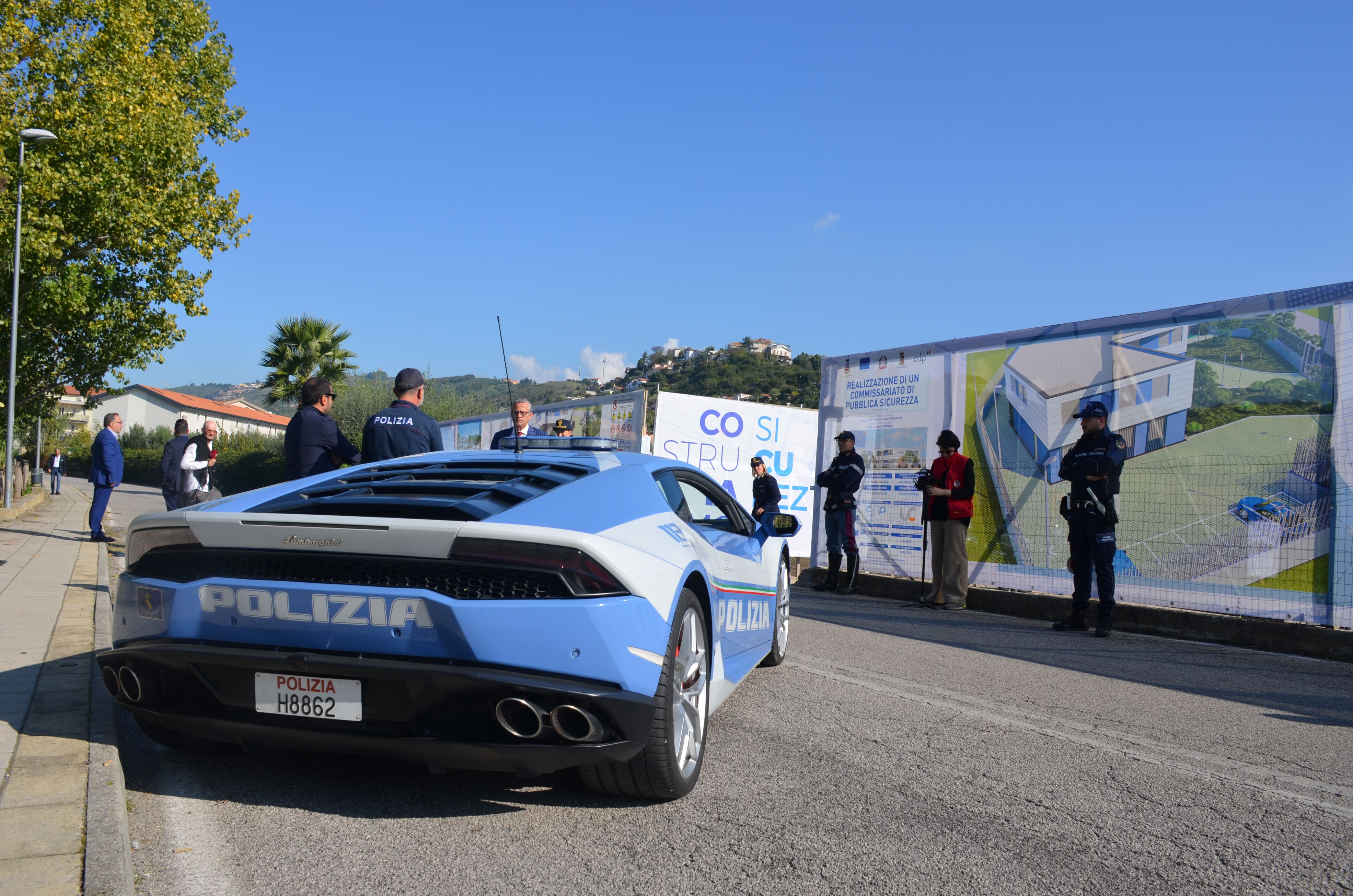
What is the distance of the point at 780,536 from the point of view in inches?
214

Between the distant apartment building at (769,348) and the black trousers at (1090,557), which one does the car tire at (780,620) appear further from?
the distant apartment building at (769,348)

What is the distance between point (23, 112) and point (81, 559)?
12.5 m

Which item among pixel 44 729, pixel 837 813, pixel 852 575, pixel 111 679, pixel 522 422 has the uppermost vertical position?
pixel 522 422

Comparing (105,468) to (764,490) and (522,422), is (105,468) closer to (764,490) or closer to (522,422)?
(522,422)

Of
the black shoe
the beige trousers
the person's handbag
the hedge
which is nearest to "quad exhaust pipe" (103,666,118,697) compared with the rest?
the person's handbag

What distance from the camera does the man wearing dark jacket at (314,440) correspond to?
6.41m

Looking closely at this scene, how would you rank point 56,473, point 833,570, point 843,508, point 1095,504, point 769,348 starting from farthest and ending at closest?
point 769,348 < point 56,473 < point 833,570 < point 843,508 < point 1095,504

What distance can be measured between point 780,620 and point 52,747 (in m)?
3.83

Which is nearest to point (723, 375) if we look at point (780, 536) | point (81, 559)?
point (81, 559)

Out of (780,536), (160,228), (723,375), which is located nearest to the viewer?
(780,536)

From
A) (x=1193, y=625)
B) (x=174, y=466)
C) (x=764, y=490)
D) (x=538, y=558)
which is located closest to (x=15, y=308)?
(x=174, y=466)

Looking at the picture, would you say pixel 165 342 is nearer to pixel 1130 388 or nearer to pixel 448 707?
pixel 1130 388

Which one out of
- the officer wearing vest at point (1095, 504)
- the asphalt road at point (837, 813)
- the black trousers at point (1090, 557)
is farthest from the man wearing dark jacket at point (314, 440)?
the black trousers at point (1090, 557)

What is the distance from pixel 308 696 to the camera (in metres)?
2.80
